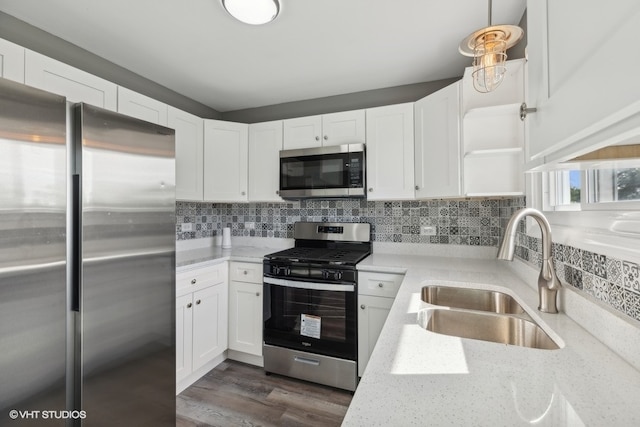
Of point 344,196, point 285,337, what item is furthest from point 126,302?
point 344,196

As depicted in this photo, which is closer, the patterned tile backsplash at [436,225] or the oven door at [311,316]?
the patterned tile backsplash at [436,225]

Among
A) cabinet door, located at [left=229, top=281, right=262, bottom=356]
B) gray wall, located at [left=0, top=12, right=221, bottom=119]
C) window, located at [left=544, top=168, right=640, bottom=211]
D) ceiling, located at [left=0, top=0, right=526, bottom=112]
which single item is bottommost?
cabinet door, located at [left=229, top=281, right=262, bottom=356]

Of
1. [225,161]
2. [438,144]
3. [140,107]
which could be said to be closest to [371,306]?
[438,144]

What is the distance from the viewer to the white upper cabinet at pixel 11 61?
1312mm

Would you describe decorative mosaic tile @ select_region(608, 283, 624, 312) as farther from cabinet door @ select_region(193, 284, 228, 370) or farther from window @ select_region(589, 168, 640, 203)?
cabinet door @ select_region(193, 284, 228, 370)

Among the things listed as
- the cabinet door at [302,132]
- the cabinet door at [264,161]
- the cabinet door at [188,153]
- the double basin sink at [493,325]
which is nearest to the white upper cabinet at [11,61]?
the cabinet door at [188,153]

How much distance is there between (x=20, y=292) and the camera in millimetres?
1020

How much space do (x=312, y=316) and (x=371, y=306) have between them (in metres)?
0.46

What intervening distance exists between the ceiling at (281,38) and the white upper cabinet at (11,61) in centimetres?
35

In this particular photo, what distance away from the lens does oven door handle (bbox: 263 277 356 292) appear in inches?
79.7

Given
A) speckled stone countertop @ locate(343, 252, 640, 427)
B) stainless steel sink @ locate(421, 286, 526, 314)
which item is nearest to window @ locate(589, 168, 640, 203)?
speckled stone countertop @ locate(343, 252, 640, 427)

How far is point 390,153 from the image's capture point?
7.36 ft

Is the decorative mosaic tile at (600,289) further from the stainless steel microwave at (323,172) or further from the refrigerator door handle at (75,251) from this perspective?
the refrigerator door handle at (75,251)

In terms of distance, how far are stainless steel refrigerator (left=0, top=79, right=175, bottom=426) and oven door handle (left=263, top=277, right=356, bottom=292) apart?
30.0 inches
